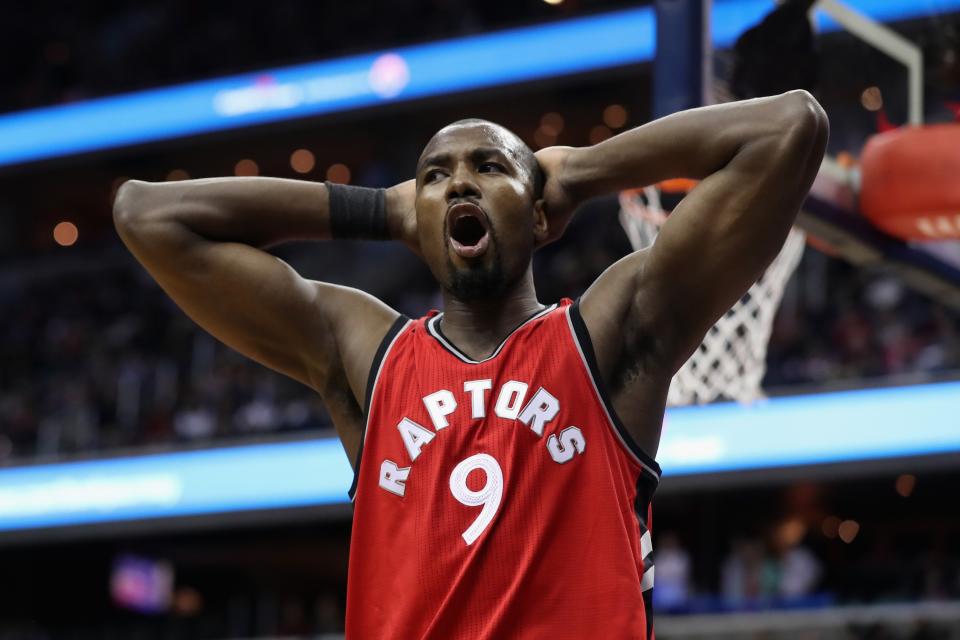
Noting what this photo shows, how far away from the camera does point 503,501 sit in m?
2.78

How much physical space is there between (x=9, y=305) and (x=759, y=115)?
18723 millimetres

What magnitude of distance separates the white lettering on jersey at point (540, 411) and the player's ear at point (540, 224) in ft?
1.27

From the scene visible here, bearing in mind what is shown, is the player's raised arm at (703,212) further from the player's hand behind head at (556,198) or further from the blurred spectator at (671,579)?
the blurred spectator at (671,579)

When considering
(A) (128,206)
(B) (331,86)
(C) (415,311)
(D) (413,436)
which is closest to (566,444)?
(D) (413,436)

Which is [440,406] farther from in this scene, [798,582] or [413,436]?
[798,582]

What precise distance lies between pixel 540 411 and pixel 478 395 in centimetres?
14

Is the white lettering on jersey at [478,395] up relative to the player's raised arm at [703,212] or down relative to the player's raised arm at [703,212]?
down

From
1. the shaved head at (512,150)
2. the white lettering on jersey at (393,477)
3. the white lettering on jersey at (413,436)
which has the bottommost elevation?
the white lettering on jersey at (393,477)

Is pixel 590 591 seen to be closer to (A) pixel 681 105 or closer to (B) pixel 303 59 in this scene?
(A) pixel 681 105

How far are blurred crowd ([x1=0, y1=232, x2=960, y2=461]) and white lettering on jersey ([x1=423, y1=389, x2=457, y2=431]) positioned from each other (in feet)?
28.0

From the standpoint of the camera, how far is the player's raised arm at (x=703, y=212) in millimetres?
2844

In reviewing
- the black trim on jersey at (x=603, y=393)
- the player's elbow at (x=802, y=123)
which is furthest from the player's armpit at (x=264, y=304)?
the player's elbow at (x=802, y=123)

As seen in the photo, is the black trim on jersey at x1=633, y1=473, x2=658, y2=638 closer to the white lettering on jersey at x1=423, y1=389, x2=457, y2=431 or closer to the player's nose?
the white lettering on jersey at x1=423, y1=389, x2=457, y2=431

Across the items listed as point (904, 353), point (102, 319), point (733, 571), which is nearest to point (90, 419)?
point (102, 319)
